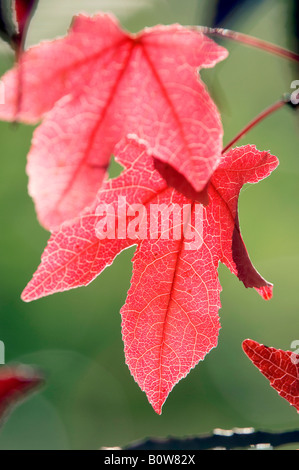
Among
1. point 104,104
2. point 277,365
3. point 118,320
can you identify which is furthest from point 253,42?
point 118,320

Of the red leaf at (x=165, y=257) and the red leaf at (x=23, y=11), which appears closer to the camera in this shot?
the red leaf at (x=23, y=11)

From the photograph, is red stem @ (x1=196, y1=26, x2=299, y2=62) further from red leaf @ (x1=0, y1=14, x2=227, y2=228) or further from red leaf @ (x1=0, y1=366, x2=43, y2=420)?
red leaf @ (x1=0, y1=366, x2=43, y2=420)

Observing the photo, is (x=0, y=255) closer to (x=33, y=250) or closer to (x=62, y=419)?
(x=33, y=250)

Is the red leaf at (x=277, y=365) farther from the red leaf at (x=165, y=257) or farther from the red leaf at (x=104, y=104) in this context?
the red leaf at (x=104, y=104)

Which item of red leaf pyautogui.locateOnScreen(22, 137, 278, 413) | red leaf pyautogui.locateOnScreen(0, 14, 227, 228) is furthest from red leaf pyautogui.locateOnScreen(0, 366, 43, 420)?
red leaf pyautogui.locateOnScreen(22, 137, 278, 413)

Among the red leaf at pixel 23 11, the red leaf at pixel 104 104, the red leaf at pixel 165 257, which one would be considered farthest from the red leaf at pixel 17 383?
the red leaf at pixel 23 11

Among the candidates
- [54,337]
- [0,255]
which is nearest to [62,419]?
[54,337]
